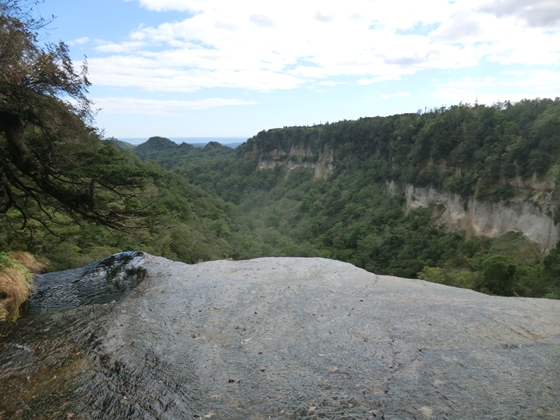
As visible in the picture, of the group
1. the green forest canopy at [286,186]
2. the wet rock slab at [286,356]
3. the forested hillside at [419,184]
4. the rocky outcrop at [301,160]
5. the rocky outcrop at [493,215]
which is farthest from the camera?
the rocky outcrop at [301,160]

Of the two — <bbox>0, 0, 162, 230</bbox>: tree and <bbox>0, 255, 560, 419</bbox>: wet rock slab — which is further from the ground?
<bbox>0, 0, 162, 230</bbox>: tree

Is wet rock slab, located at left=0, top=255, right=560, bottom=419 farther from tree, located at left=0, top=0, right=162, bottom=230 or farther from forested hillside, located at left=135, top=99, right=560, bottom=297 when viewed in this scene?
forested hillside, located at left=135, top=99, right=560, bottom=297

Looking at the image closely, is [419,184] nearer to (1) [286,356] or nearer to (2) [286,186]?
(2) [286,186]

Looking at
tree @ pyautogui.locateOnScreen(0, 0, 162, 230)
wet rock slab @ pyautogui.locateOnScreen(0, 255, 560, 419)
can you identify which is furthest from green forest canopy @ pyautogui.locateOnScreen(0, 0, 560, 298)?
wet rock slab @ pyautogui.locateOnScreen(0, 255, 560, 419)

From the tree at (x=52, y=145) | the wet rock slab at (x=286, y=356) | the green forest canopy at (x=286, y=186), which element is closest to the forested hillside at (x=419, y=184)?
the green forest canopy at (x=286, y=186)

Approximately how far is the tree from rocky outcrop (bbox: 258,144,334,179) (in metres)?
69.0

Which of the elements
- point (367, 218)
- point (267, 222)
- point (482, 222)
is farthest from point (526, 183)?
point (267, 222)

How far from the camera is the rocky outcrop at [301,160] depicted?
79.1 m

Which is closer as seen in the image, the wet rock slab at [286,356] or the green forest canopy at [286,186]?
the wet rock slab at [286,356]

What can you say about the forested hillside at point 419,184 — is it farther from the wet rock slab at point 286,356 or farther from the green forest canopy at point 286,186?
the wet rock slab at point 286,356

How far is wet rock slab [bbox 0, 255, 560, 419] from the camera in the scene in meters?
4.86

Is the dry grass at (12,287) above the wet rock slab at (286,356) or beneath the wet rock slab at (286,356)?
above

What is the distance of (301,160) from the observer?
8944 cm

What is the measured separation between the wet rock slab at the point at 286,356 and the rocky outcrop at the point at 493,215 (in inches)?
1026
